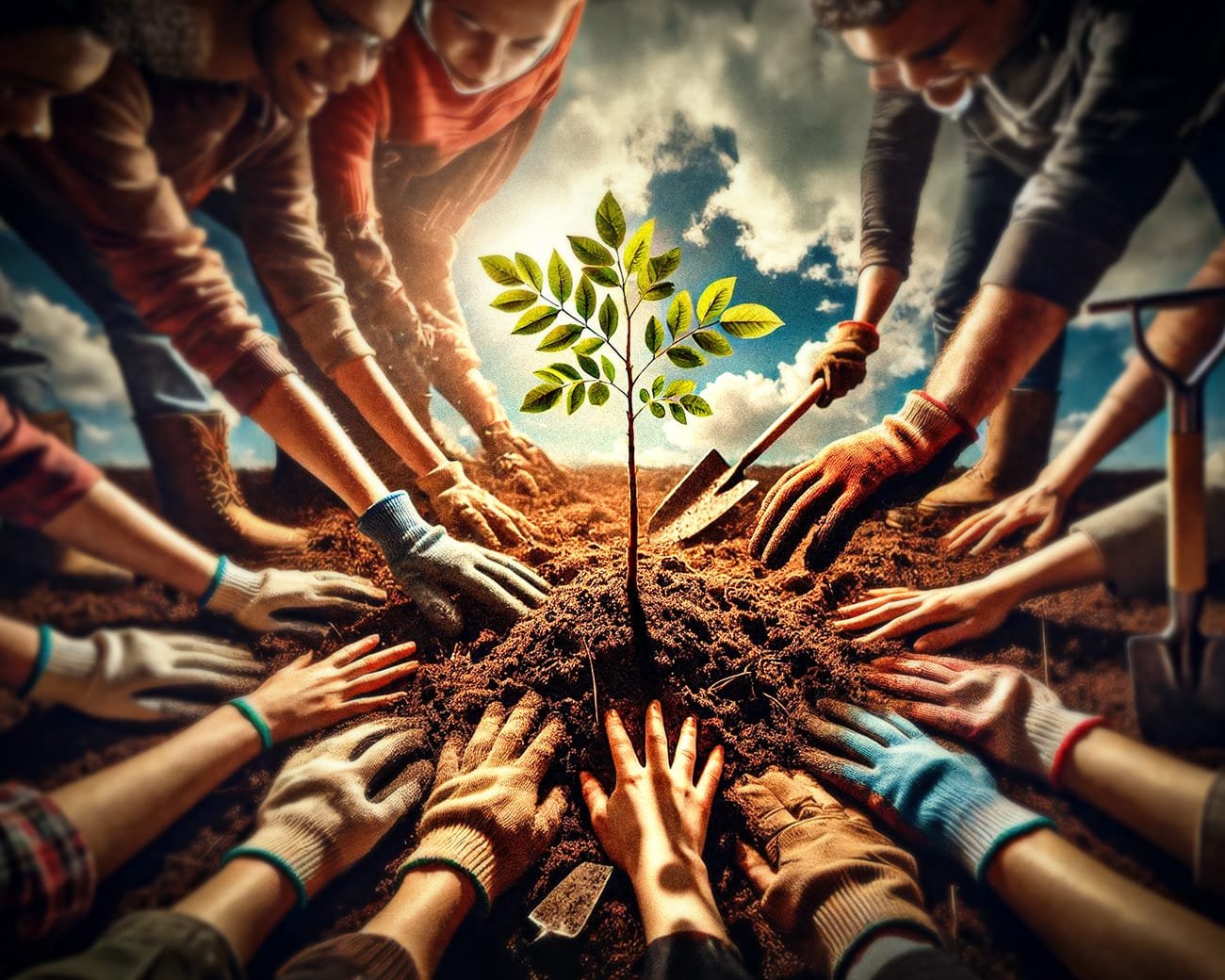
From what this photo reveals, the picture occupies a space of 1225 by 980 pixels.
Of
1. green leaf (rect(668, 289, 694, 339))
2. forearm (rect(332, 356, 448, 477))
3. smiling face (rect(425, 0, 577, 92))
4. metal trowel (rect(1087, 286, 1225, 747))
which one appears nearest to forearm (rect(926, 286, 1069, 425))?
metal trowel (rect(1087, 286, 1225, 747))

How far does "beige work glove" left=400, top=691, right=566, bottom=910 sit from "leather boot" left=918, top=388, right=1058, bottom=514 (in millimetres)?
1693

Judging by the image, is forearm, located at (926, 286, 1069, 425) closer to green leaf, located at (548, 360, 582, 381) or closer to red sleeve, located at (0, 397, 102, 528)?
green leaf, located at (548, 360, 582, 381)

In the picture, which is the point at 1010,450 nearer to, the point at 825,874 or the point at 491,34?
the point at 825,874

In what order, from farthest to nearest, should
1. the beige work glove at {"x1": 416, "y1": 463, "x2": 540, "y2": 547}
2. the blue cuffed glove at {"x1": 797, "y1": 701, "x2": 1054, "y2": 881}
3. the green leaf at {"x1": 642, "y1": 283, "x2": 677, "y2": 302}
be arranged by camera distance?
the beige work glove at {"x1": 416, "y1": 463, "x2": 540, "y2": 547} < the green leaf at {"x1": 642, "y1": 283, "x2": 677, "y2": 302} < the blue cuffed glove at {"x1": 797, "y1": 701, "x2": 1054, "y2": 881}

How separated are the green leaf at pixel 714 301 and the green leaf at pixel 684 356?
0.13 meters

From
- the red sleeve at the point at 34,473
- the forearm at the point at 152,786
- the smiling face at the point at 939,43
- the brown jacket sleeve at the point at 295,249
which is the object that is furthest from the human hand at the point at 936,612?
the red sleeve at the point at 34,473

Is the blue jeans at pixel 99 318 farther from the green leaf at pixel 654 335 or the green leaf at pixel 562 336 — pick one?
the green leaf at pixel 654 335

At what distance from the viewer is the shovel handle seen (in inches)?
71.8

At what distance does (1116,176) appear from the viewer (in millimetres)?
1403

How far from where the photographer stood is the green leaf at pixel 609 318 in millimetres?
1618

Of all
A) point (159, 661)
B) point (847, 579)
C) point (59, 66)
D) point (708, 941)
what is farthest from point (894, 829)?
point (59, 66)

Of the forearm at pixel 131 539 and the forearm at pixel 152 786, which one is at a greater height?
the forearm at pixel 131 539

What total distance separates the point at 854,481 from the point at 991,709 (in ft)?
2.66

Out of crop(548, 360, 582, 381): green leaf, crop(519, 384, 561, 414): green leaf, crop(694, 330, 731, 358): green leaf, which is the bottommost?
crop(519, 384, 561, 414): green leaf
